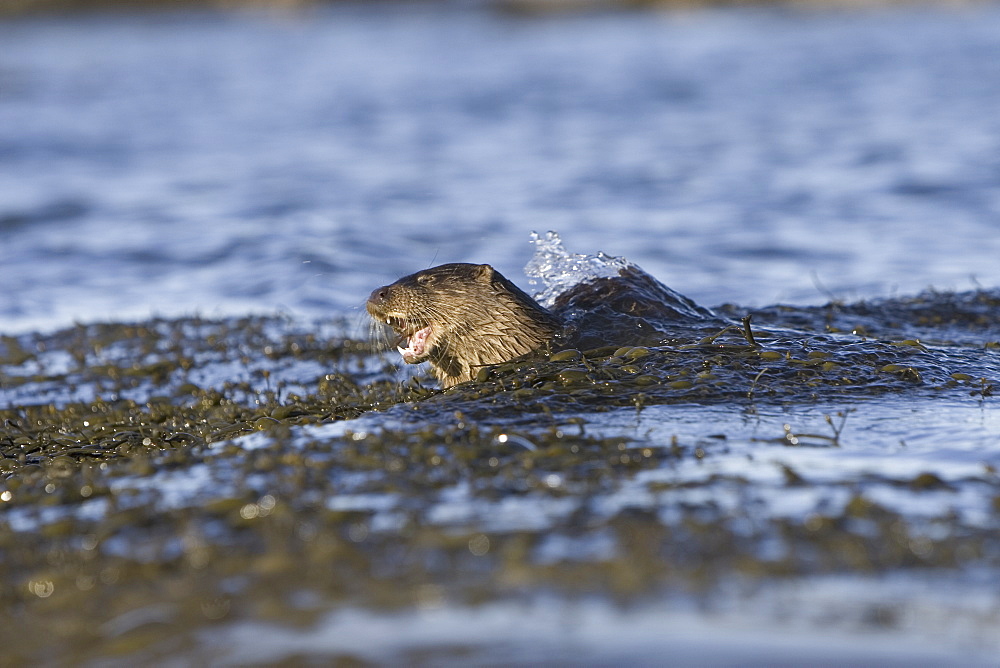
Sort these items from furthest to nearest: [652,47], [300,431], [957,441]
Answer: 1. [652,47]
2. [300,431]
3. [957,441]

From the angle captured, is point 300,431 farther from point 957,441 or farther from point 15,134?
point 15,134

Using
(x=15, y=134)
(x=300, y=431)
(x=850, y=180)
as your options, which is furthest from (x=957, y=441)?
(x=15, y=134)

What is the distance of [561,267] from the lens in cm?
700

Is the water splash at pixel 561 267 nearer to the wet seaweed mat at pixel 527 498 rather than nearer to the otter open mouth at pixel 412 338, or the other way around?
the wet seaweed mat at pixel 527 498

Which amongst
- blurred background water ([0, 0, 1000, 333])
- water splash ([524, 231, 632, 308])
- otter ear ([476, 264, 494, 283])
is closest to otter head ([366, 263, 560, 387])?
otter ear ([476, 264, 494, 283])

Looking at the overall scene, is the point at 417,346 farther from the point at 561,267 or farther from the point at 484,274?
the point at 561,267

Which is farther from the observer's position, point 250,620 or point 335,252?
point 335,252

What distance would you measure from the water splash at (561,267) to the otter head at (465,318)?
2.06ft

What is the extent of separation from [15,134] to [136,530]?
61.3 feet

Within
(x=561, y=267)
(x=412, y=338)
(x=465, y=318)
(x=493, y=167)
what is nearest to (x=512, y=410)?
(x=465, y=318)

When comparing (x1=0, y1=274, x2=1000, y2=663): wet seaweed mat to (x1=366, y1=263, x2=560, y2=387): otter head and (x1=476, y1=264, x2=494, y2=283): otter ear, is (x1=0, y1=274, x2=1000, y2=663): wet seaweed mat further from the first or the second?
(x1=476, y1=264, x2=494, y2=283): otter ear

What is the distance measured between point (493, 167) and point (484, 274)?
10718 millimetres

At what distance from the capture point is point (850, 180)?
14.4m

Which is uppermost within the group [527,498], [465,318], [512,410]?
A: [465,318]
